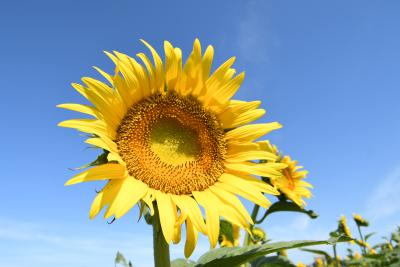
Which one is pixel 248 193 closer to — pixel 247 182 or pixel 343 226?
pixel 247 182

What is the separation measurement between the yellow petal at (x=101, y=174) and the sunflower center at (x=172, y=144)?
245mm

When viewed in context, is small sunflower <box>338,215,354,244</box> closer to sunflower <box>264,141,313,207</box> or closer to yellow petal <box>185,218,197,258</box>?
sunflower <box>264,141,313,207</box>

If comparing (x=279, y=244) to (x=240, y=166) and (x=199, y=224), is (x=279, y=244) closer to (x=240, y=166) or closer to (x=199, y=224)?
(x=199, y=224)

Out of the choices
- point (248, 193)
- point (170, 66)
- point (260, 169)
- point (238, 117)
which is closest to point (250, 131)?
point (238, 117)

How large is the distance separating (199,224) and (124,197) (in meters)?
0.60

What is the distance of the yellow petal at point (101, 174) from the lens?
2.69 m

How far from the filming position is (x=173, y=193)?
327cm

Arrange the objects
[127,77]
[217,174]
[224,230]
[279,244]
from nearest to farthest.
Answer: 1. [279,244]
2. [127,77]
3. [217,174]
4. [224,230]

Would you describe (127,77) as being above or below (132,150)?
above

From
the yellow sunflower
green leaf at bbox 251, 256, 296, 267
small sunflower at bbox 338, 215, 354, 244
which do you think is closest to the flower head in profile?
small sunflower at bbox 338, 215, 354, 244

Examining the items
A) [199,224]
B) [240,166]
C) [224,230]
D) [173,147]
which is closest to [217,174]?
[240,166]

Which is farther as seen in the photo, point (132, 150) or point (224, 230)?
point (224, 230)

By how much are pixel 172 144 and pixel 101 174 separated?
1.15m

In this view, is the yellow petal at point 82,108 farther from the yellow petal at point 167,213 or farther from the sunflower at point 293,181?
the sunflower at point 293,181
